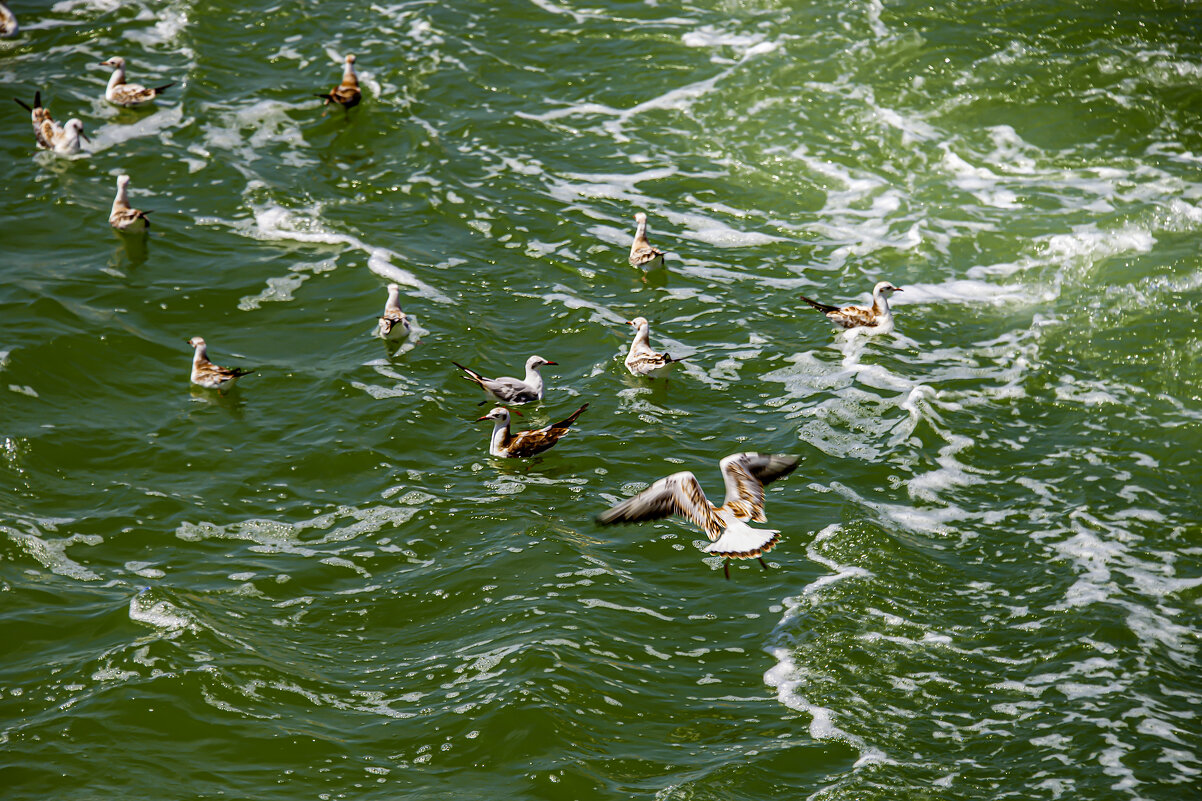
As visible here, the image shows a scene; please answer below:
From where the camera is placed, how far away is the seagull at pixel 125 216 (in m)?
14.2

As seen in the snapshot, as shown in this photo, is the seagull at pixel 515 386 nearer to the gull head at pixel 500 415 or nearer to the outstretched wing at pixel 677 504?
the gull head at pixel 500 415

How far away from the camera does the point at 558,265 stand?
14492mm

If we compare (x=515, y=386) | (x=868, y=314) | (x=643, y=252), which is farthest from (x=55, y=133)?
(x=868, y=314)

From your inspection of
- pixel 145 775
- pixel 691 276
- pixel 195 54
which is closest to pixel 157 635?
pixel 145 775

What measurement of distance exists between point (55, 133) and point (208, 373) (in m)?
6.97

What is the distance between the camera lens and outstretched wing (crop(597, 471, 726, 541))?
8742 mm

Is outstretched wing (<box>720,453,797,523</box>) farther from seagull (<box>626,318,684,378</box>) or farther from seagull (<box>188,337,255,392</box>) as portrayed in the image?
seagull (<box>188,337,255,392</box>)

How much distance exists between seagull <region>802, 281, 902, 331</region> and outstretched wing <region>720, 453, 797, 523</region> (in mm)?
3976

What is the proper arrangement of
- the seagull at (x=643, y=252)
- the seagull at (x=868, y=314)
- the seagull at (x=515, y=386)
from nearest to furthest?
the seagull at (x=515, y=386) → the seagull at (x=868, y=314) → the seagull at (x=643, y=252)

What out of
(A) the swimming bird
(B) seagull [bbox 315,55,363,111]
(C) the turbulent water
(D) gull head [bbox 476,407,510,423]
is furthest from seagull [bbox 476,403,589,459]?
(A) the swimming bird

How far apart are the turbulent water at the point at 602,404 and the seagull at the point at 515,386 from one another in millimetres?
191

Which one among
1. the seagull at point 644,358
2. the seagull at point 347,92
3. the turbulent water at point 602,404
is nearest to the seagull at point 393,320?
the turbulent water at point 602,404

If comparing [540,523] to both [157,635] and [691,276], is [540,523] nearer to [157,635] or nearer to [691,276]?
[157,635]

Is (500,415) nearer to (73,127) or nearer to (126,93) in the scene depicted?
(73,127)
